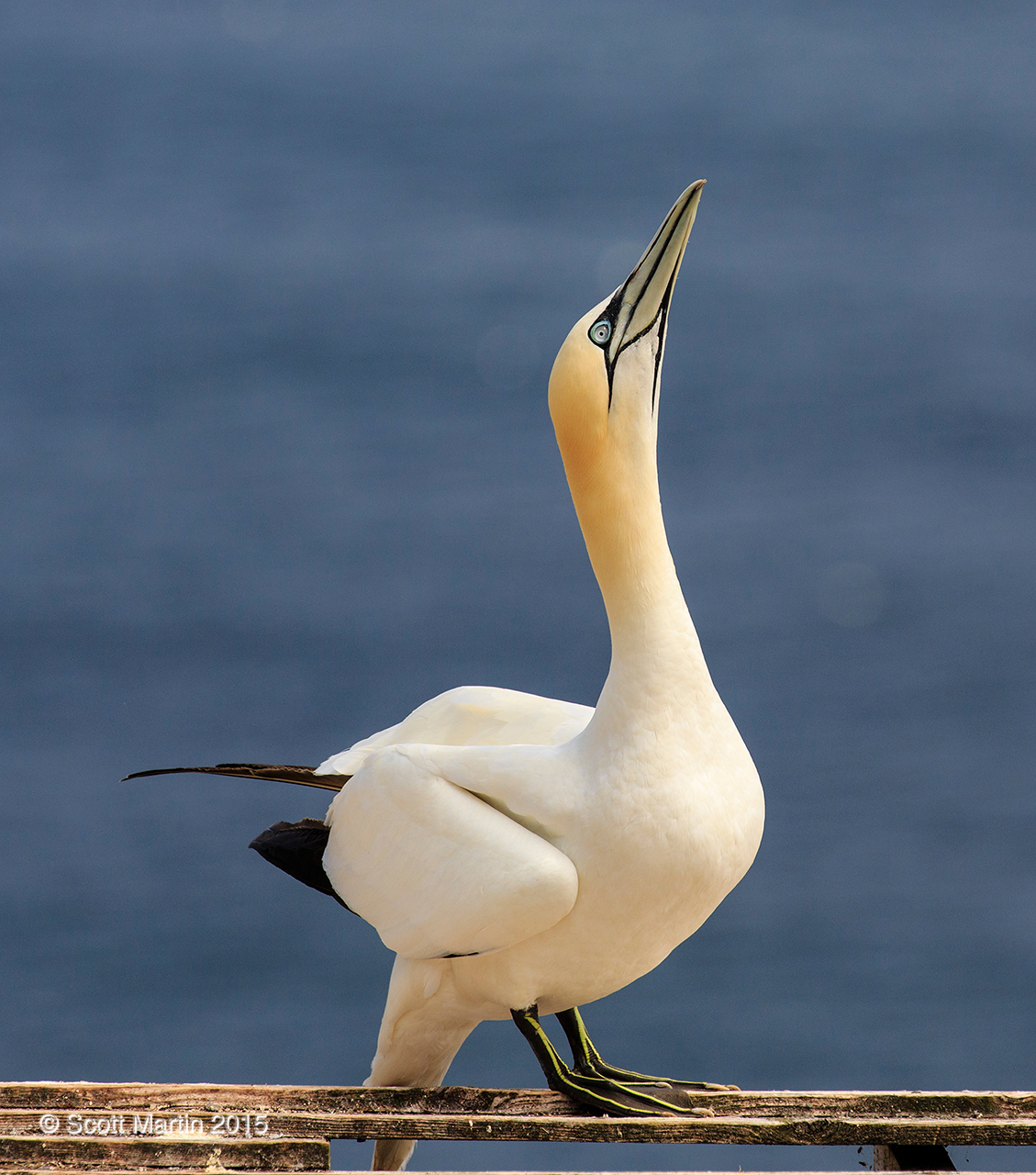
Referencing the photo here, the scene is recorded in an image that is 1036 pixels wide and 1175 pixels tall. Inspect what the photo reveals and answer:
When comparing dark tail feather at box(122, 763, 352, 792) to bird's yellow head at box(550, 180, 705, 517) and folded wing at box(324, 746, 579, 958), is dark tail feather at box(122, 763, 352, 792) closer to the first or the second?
folded wing at box(324, 746, 579, 958)

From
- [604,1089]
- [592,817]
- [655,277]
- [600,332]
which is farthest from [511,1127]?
[655,277]

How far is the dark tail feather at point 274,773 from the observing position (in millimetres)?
4035

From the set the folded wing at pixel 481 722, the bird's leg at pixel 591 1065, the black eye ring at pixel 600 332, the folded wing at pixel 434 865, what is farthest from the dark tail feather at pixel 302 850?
the black eye ring at pixel 600 332

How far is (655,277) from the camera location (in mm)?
3820

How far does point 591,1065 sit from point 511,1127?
868 millimetres

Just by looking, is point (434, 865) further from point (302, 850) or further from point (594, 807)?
point (302, 850)

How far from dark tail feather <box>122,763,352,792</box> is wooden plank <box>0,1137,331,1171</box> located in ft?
4.51

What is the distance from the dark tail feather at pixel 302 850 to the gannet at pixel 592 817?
0.42 ft

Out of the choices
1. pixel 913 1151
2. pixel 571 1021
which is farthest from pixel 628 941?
pixel 913 1151

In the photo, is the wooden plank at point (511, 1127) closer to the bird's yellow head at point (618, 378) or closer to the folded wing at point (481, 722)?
the folded wing at point (481, 722)

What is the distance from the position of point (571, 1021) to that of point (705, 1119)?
3.13 feet

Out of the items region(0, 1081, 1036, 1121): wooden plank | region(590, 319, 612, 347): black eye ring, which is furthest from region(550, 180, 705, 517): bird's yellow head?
region(0, 1081, 1036, 1121): wooden plank

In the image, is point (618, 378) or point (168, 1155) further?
point (618, 378)

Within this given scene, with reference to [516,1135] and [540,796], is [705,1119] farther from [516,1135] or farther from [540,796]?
[540,796]
